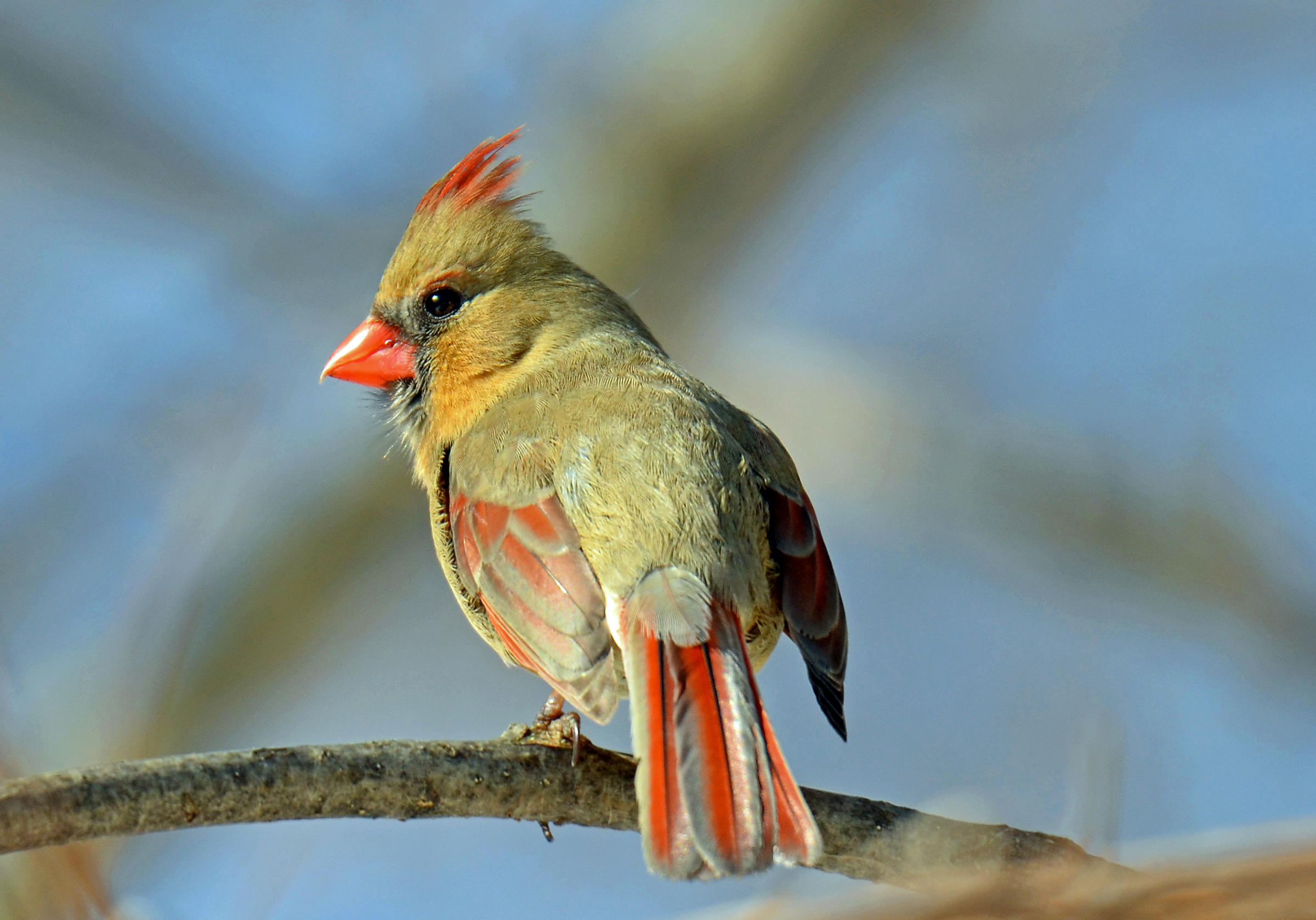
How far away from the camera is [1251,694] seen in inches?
Answer: 208

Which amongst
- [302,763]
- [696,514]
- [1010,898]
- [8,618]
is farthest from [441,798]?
[8,618]

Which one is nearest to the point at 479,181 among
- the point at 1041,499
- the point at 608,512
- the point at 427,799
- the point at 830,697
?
the point at 608,512

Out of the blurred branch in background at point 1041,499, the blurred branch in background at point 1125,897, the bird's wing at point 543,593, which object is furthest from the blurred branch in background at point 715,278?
the blurred branch in background at point 1125,897

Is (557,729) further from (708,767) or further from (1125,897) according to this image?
(1125,897)

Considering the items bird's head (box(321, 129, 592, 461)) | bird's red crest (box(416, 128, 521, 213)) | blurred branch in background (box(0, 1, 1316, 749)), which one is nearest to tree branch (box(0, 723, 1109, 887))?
bird's head (box(321, 129, 592, 461))

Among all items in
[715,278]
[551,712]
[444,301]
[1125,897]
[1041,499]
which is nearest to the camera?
[1125,897]

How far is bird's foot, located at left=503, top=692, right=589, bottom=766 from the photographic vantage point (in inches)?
88.6

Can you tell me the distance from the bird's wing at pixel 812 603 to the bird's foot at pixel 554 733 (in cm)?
45

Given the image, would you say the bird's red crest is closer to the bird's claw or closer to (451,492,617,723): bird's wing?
(451,492,617,723): bird's wing

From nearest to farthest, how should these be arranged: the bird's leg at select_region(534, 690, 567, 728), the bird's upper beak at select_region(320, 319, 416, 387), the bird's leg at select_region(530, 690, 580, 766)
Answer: the bird's leg at select_region(530, 690, 580, 766), the bird's leg at select_region(534, 690, 567, 728), the bird's upper beak at select_region(320, 319, 416, 387)

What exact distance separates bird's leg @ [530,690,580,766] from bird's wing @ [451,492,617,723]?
1.6 inches

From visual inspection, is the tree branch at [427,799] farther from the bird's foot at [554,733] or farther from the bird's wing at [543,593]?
the bird's wing at [543,593]

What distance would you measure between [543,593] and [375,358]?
1.07 m

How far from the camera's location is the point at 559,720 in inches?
94.4
